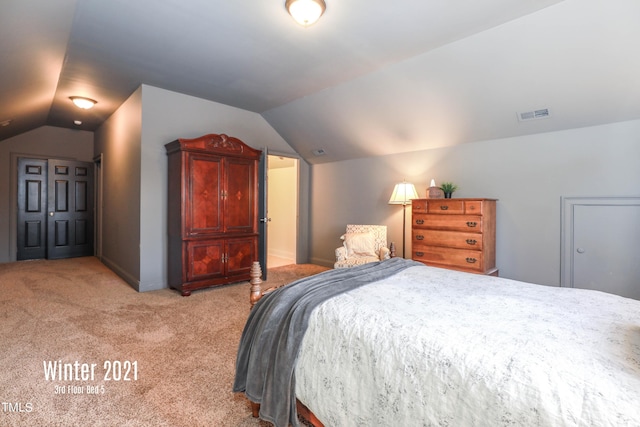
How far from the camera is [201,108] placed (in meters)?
4.64

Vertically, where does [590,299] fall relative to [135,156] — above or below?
below

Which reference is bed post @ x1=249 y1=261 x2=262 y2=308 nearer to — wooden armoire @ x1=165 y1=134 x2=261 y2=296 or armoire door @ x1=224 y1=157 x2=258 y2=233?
wooden armoire @ x1=165 y1=134 x2=261 y2=296

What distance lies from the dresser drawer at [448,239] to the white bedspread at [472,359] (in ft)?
6.02

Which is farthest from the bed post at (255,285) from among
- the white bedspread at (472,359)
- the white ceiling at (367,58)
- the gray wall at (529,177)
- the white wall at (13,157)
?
the white wall at (13,157)

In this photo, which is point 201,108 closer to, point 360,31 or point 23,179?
point 360,31

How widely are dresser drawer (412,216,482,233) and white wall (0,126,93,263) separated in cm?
719

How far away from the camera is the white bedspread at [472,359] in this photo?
866 mm

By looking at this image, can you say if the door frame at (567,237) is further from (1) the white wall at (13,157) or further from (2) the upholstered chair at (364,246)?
(1) the white wall at (13,157)

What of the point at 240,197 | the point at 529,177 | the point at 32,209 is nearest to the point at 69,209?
the point at 32,209

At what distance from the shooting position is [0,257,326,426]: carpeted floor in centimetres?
174

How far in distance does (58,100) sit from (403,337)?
19.8ft

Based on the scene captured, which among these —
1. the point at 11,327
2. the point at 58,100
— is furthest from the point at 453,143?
the point at 58,100

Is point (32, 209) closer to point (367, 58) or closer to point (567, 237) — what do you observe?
point (367, 58)

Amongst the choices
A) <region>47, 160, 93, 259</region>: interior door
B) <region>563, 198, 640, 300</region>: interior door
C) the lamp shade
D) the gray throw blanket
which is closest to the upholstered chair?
the lamp shade
